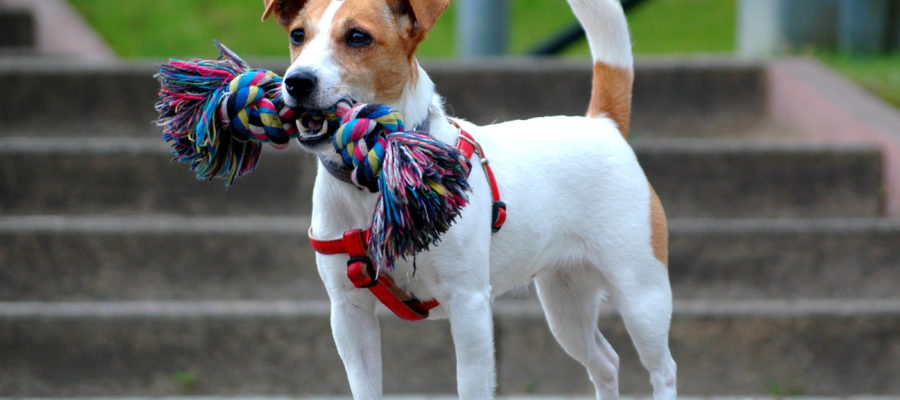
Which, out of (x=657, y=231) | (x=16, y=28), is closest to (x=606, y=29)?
(x=657, y=231)

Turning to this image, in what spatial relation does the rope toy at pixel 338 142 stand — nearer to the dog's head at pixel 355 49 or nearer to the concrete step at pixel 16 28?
the dog's head at pixel 355 49

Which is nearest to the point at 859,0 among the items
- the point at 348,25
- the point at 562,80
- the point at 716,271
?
the point at 562,80

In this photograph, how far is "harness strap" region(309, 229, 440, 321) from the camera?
298cm

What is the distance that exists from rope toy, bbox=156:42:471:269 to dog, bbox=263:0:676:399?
0.09 meters

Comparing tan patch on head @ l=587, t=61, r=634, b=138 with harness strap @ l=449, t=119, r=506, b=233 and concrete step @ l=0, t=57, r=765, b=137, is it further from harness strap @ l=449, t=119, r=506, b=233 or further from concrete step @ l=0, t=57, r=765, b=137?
concrete step @ l=0, t=57, r=765, b=137

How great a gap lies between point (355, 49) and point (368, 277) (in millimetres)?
604

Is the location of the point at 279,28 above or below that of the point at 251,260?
below

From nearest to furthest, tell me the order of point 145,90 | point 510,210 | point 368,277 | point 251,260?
point 368,277, point 510,210, point 251,260, point 145,90

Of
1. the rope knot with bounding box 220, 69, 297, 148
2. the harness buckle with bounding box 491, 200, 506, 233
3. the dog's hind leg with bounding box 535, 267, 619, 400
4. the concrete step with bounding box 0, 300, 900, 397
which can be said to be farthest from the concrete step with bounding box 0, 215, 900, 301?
the rope knot with bounding box 220, 69, 297, 148

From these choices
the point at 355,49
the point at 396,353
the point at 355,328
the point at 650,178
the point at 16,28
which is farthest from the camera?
the point at 16,28

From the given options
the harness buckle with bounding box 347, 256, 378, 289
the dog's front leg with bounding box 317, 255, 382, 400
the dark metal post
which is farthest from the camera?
the dark metal post

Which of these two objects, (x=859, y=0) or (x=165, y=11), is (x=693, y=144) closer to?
(x=859, y=0)

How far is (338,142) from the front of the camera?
111 inches

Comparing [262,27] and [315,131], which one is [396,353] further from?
[262,27]
